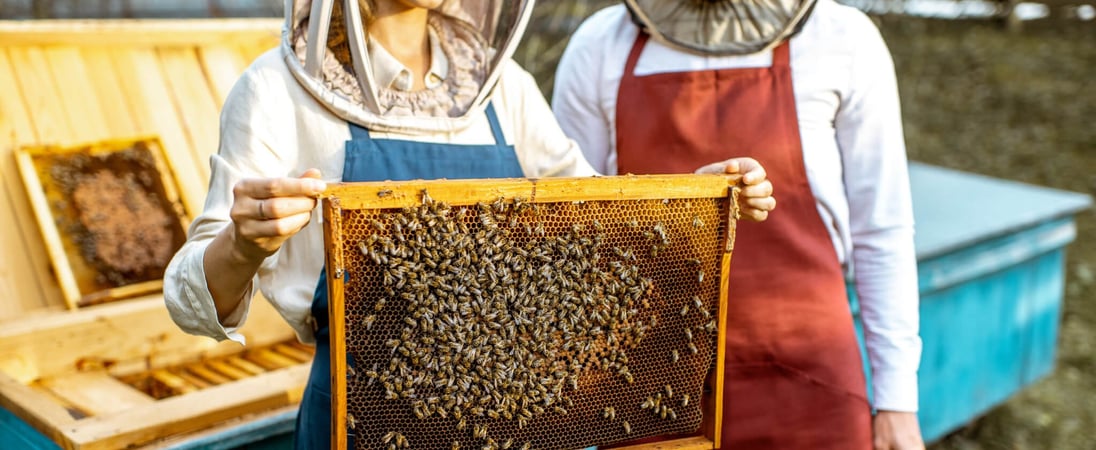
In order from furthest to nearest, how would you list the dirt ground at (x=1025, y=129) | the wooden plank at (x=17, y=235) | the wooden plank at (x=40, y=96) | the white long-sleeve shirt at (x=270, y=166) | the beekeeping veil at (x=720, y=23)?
1. the dirt ground at (x=1025, y=129)
2. the wooden plank at (x=40, y=96)
3. the wooden plank at (x=17, y=235)
4. the beekeeping veil at (x=720, y=23)
5. the white long-sleeve shirt at (x=270, y=166)

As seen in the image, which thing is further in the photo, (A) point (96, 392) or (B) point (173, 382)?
(B) point (173, 382)

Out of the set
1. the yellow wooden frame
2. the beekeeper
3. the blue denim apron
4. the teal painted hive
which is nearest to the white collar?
the beekeeper

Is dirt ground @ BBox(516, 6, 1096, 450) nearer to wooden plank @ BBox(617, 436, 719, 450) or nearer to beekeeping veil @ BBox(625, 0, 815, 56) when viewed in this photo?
beekeeping veil @ BBox(625, 0, 815, 56)

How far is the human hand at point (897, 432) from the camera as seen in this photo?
8.60ft

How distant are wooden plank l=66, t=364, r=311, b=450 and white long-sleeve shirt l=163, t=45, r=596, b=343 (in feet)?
3.00

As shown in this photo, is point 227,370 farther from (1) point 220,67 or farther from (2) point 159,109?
(1) point 220,67

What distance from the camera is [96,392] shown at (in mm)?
3283

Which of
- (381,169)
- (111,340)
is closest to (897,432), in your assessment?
(381,169)

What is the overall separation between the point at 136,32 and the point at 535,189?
3.20 metres

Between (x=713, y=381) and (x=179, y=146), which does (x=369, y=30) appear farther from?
(x=179, y=146)

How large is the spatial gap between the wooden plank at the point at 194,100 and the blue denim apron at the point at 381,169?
96.9 inches

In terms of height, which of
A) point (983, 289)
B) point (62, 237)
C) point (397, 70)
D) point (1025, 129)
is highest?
point (397, 70)

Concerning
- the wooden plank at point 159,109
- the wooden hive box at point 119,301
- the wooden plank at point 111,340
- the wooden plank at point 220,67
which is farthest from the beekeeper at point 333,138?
the wooden plank at point 220,67

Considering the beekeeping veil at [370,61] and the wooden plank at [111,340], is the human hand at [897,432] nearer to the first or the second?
the beekeeping veil at [370,61]
